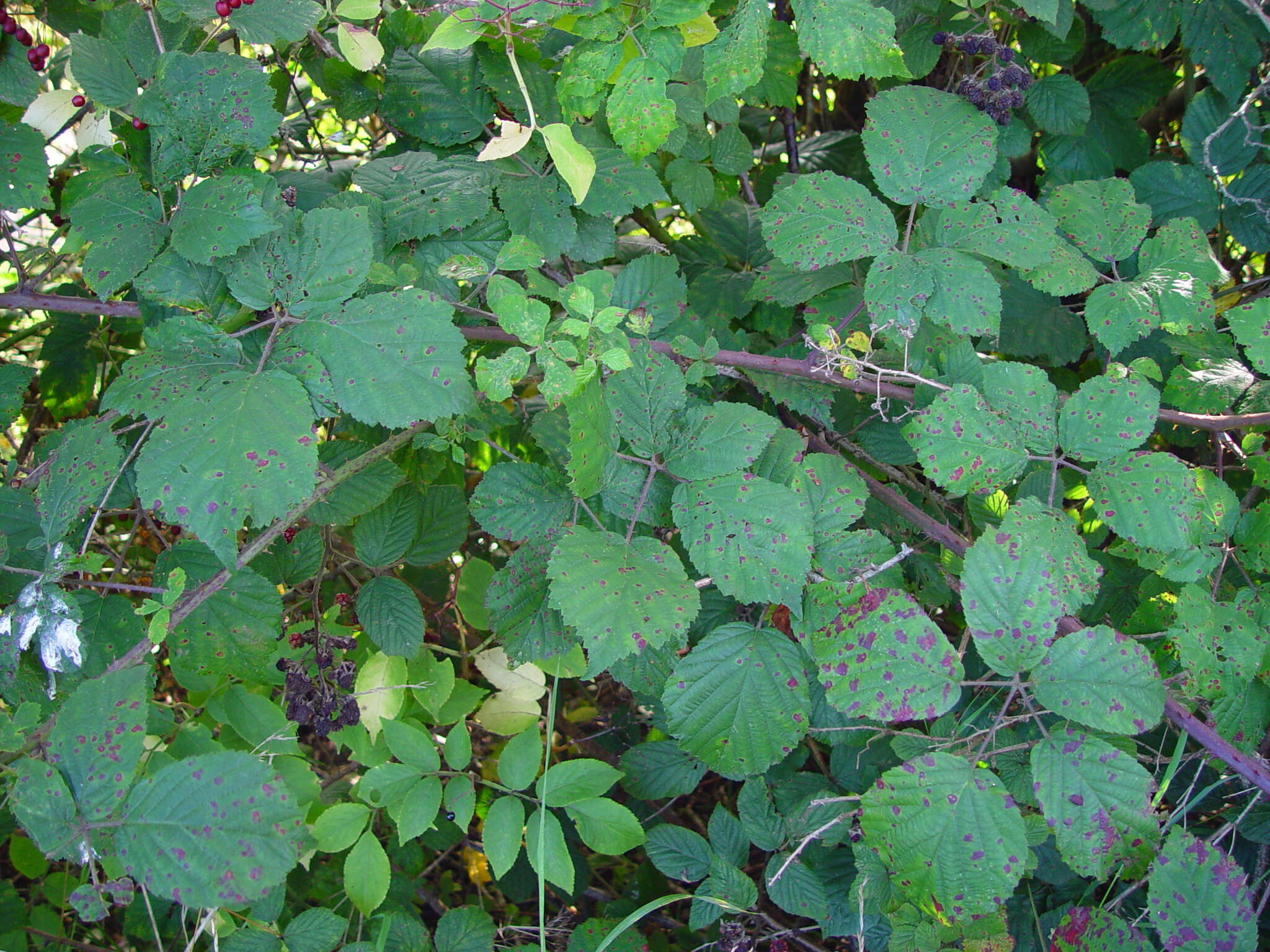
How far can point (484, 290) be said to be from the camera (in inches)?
74.5

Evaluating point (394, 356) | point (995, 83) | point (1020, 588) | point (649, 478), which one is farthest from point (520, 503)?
point (995, 83)

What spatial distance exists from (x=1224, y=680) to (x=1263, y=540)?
0.30m

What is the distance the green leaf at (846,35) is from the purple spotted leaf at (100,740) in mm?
1482

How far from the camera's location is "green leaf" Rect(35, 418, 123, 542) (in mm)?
1376

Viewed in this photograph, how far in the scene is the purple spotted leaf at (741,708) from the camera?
4.99 feet

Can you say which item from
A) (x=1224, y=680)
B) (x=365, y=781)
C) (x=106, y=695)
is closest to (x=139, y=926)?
(x=365, y=781)

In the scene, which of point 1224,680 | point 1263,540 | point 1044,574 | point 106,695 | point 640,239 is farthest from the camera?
point 640,239

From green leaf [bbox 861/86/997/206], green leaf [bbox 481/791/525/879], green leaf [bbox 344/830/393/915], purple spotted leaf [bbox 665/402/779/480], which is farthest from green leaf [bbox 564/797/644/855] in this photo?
green leaf [bbox 861/86/997/206]

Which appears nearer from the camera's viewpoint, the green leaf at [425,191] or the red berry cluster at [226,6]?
the red berry cluster at [226,6]

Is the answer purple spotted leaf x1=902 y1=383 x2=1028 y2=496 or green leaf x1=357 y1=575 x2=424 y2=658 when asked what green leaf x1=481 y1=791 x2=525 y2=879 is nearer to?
green leaf x1=357 y1=575 x2=424 y2=658

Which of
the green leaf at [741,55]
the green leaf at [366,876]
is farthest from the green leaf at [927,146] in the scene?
the green leaf at [366,876]

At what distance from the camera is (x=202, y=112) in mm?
1476

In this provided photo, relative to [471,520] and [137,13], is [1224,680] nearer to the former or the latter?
[471,520]

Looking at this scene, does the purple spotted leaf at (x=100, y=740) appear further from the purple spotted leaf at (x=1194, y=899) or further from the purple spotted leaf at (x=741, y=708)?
the purple spotted leaf at (x=1194, y=899)
